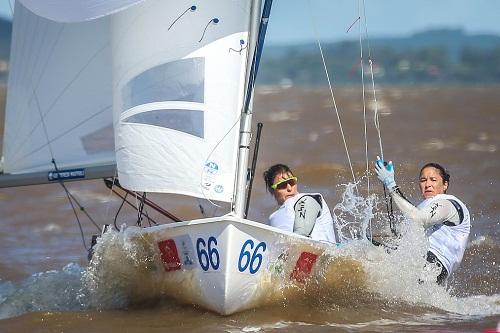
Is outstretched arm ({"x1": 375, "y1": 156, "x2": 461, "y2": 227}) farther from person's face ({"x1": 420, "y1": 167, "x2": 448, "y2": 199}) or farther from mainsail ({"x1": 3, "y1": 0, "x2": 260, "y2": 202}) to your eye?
mainsail ({"x1": 3, "y1": 0, "x2": 260, "y2": 202})

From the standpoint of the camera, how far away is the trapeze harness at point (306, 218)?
7.61 m

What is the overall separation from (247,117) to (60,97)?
2.07 m

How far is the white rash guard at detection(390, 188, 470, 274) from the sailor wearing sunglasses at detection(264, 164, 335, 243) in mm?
652

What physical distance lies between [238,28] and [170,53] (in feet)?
1.58

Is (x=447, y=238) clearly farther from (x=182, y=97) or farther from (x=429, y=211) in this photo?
(x=182, y=97)

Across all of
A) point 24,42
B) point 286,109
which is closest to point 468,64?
point 286,109

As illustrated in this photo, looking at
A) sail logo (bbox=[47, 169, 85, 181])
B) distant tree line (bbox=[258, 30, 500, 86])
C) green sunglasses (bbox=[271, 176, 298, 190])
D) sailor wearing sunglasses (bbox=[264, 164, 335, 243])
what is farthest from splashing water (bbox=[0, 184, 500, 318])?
distant tree line (bbox=[258, 30, 500, 86])

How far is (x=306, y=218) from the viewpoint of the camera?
25.0ft

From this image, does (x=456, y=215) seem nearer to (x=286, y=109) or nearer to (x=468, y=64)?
(x=286, y=109)

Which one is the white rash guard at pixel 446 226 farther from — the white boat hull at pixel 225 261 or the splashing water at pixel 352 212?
the white boat hull at pixel 225 261

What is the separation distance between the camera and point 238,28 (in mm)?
7465

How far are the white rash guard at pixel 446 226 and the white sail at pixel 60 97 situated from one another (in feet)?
8.03

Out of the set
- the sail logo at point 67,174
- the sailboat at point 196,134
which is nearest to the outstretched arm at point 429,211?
the sailboat at point 196,134

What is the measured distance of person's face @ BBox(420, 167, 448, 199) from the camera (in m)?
7.99
